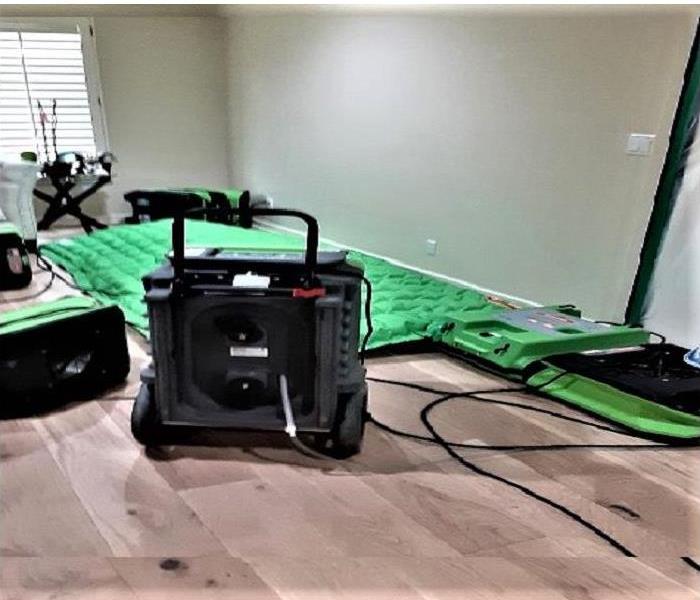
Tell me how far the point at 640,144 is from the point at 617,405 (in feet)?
3.99

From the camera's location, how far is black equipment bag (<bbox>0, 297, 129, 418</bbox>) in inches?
76.9

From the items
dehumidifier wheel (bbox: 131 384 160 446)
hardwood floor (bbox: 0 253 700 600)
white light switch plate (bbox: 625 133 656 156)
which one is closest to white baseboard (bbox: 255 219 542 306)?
white light switch plate (bbox: 625 133 656 156)

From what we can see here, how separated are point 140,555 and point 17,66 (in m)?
5.05

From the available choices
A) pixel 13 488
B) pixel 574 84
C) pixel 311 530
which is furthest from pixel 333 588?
pixel 574 84

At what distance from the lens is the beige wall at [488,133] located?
2.79 m

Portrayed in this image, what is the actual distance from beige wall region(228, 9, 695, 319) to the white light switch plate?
25mm

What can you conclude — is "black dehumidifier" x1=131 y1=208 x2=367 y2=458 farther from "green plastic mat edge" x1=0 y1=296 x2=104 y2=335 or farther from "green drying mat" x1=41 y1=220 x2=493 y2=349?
"green drying mat" x1=41 y1=220 x2=493 y2=349

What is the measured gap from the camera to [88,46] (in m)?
5.32

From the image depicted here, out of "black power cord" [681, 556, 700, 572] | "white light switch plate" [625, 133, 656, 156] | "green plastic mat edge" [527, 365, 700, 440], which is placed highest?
"white light switch plate" [625, 133, 656, 156]

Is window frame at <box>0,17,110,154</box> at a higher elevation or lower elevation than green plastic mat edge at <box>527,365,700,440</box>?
higher

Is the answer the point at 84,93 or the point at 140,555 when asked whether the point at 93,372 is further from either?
the point at 84,93

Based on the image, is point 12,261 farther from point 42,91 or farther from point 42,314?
point 42,91

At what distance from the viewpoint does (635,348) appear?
8.16 ft

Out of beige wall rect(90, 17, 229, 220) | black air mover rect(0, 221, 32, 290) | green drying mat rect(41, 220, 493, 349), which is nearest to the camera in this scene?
green drying mat rect(41, 220, 493, 349)
